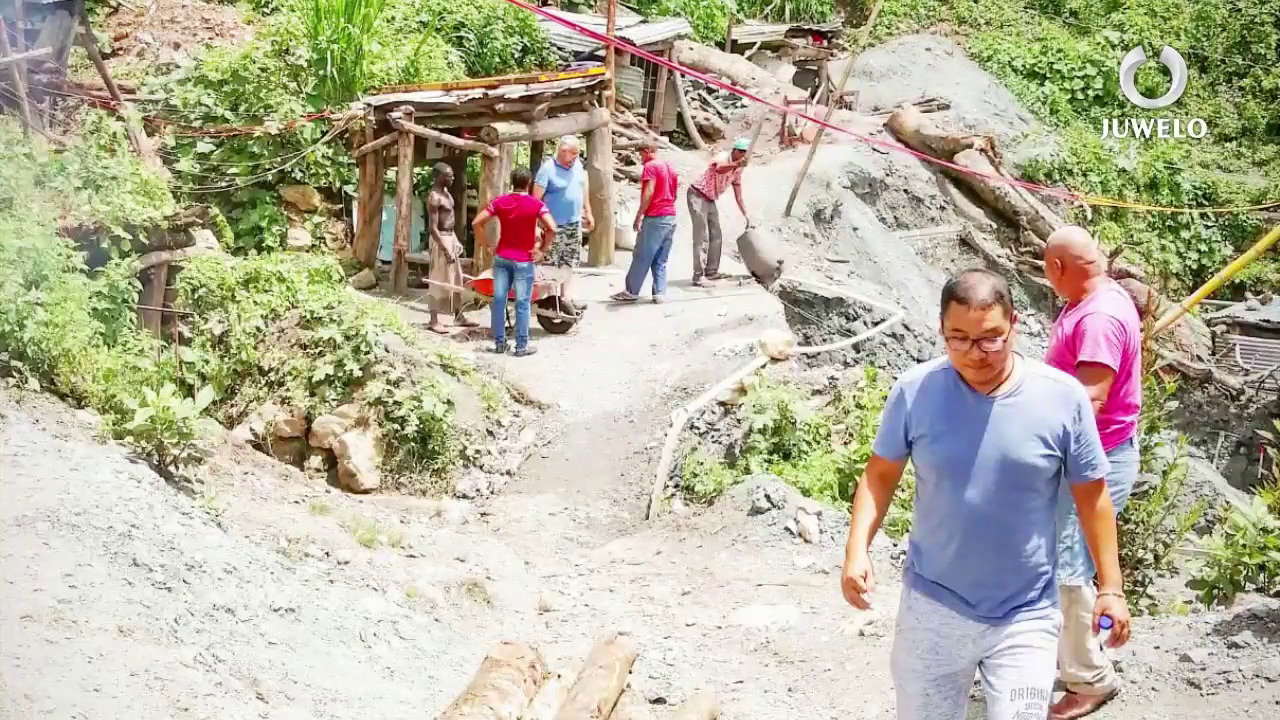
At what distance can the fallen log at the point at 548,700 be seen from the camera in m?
4.51

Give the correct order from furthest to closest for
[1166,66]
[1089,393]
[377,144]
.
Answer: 1. [1166,66]
2. [377,144]
3. [1089,393]

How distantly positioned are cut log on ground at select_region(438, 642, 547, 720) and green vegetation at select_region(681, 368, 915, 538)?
3.11 meters

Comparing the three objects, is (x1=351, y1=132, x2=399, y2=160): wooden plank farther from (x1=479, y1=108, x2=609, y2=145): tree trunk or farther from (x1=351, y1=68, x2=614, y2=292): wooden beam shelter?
(x1=479, y1=108, x2=609, y2=145): tree trunk

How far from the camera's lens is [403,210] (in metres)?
12.0

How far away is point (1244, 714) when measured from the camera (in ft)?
14.9

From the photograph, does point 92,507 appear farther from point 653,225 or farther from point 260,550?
point 653,225

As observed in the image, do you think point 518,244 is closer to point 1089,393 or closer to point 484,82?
point 484,82

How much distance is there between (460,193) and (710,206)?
2.56 m

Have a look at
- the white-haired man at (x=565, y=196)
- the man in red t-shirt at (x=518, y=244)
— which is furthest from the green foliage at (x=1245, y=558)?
the white-haired man at (x=565, y=196)

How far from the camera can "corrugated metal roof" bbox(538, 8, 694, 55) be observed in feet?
62.8

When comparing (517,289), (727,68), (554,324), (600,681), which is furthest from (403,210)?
(727,68)

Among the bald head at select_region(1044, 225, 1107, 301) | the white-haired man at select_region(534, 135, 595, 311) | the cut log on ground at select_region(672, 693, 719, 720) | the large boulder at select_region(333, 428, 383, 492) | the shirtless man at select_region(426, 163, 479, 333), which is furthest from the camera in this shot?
the white-haired man at select_region(534, 135, 595, 311)

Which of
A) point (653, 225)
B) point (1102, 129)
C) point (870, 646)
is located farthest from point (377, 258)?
point (1102, 129)

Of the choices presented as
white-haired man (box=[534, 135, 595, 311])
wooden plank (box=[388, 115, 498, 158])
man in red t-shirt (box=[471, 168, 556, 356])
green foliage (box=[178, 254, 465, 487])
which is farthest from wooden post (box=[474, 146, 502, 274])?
green foliage (box=[178, 254, 465, 487])
